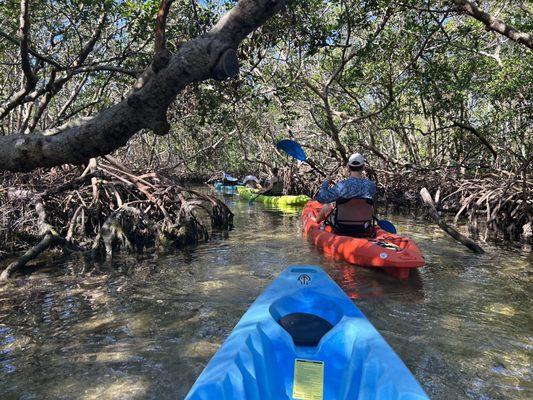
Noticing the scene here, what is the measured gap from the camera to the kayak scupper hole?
2891 millimetres

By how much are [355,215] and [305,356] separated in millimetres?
4123

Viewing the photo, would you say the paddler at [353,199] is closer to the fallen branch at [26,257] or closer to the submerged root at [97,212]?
the submerged root at [97,212]

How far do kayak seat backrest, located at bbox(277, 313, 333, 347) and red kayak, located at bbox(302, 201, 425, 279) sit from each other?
2829 millimetres

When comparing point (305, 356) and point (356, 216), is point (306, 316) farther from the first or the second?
point (356, 216)

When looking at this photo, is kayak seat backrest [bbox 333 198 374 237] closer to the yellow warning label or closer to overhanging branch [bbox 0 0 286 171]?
the yellow warning label

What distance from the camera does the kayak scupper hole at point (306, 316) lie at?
114 inches

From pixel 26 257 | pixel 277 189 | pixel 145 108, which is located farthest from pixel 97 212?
pixel 277 189

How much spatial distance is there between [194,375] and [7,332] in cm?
201

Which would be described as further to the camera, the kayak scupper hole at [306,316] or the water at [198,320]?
the water at [198,320]

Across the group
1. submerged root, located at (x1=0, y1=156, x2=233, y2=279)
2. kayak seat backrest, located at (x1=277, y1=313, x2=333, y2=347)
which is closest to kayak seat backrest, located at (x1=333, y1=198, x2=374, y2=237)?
submerged root, located at (x1=0, y1=156, x2=233, y2=279)

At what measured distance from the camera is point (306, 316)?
304 centimetres

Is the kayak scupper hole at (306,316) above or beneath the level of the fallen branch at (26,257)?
above

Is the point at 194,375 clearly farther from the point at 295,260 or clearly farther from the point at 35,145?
the point at 295,260

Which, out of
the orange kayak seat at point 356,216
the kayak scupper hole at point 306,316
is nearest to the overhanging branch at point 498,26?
the orange kayak seat at point 356,216
